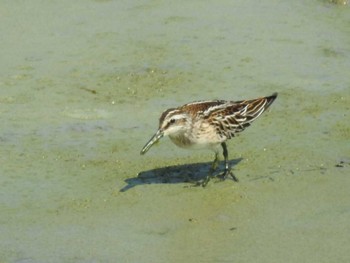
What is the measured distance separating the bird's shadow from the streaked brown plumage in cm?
18

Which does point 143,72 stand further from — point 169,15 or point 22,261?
point 22,261

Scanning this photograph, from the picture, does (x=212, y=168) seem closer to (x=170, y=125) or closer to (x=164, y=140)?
(x=170, y=125)

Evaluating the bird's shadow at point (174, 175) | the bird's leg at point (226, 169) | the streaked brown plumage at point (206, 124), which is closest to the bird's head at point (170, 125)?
the streaked brown plumage at point (206, 124)

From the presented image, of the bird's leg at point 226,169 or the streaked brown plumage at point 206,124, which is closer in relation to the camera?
the streaked brown plumage at point 206,124

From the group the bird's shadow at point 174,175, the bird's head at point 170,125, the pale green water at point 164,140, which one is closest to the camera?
the pale green water at point 164,140

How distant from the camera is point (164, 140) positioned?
11.5 metres

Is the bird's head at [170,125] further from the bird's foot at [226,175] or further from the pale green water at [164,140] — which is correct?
the bird's foot at [226,175]

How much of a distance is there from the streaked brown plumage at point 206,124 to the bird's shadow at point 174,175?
0.18 meters

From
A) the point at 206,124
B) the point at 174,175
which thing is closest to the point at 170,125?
the point at 206,124

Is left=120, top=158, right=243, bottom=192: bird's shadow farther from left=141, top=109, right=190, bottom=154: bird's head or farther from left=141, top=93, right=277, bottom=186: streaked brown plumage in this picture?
left=141, top=109, right=190, bottom=154: bird's head

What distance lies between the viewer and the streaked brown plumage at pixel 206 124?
33.6ft

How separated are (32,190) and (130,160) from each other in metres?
1.14

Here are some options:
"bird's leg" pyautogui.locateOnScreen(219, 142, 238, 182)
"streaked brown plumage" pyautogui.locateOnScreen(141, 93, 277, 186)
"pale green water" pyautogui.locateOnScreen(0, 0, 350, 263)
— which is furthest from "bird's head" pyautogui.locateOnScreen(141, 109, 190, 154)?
"bird's leg" pyautogui.locateOnScreen(219, 142, 238, 182)

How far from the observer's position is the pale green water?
9297 mm
